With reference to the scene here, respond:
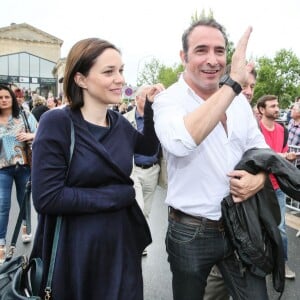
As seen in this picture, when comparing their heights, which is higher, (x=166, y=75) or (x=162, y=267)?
(x=166, y=75)

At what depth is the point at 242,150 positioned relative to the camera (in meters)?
2.05

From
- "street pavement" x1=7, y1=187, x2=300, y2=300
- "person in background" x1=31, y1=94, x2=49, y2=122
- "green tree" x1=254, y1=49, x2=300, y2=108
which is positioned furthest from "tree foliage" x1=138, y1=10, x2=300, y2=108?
"street pavement" x1=7, y1=187, x2=300, y2=300

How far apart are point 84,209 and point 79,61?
725 millimetres

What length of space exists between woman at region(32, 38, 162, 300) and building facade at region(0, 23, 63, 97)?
5033 cm

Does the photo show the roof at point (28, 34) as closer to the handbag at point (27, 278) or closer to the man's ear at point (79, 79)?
the man's ear at point (79, 79)

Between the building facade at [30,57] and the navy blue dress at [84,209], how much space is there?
50.5 metres

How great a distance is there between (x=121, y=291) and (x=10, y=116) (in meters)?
3.11

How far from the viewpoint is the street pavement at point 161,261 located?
3545 millimetres

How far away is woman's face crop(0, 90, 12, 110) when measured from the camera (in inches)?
169

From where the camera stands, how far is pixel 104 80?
1881mm

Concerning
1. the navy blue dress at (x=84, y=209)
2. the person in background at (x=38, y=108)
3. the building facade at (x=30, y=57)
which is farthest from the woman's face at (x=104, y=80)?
the building facade at (x=30, y=57)

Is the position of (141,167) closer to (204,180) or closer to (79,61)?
(204,180)

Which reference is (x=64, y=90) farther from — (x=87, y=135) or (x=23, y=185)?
(x=23, y=185)

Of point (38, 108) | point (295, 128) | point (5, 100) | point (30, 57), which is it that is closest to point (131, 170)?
point (5, 100)
